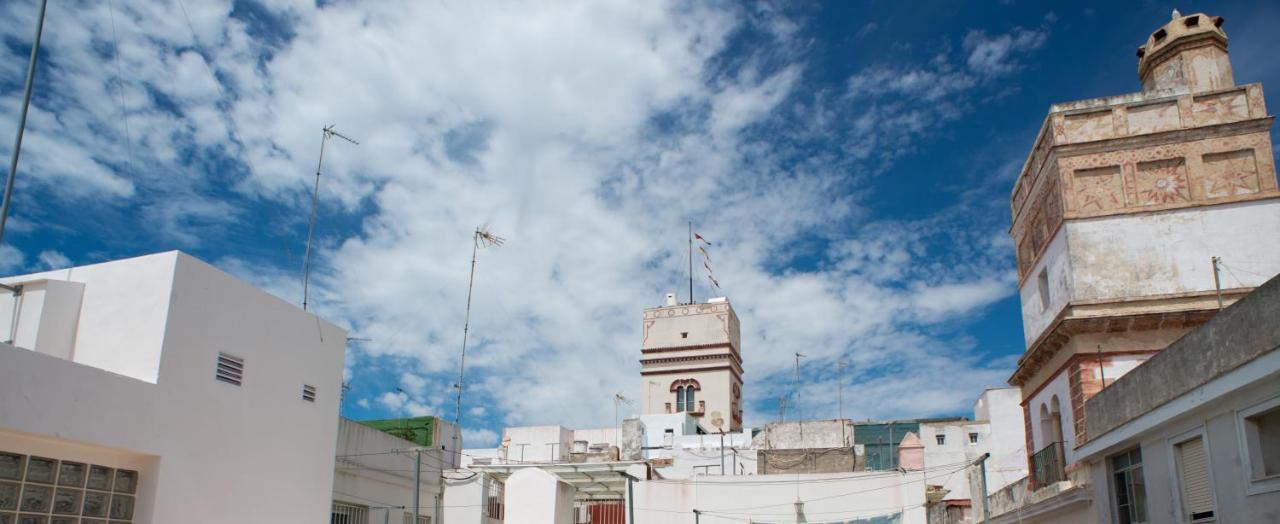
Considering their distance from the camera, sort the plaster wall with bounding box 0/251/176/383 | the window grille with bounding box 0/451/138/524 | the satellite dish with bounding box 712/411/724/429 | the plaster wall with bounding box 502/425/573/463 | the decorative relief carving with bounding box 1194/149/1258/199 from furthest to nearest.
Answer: the satellite dish with bounding box 712/411/724/429
the plaster wall with bounding box 502/425/573/463
the decorative relief carving with bounding box 1194/149/1258/199
the plaster wall with bounding box 0/251/176/383
the window grille with bounding box 0/451/138/524

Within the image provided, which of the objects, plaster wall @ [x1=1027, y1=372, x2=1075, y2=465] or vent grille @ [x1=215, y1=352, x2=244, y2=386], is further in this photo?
plaster wall @ [x1=1027, y1=372, x2=1075, y2=465]

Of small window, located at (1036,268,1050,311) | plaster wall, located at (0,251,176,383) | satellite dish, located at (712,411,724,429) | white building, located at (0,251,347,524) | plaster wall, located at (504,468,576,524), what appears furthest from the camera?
satellite dish, located at (712,411,724,429)

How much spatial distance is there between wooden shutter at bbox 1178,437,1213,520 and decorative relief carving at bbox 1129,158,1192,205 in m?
6.87

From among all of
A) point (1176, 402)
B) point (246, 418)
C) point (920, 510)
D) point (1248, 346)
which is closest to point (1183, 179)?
point (1176, 402)

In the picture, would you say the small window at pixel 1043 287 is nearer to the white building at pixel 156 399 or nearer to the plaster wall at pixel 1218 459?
the plaster wall at pixel 1218 459

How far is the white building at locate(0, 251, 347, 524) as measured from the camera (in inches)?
502

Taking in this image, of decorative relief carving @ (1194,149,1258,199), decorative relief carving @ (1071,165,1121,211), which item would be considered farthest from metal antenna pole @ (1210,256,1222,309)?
decorative relief carving @ (1071,165,1121,211)

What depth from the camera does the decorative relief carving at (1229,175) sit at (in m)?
17.6

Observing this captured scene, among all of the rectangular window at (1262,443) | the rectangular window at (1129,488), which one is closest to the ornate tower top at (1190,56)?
the rectangular window at (1129,488)

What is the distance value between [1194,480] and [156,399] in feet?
48.0

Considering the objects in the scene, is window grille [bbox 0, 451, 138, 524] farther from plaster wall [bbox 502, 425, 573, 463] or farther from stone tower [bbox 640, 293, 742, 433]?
stone tower [bbox 640, 293, 742, 433]

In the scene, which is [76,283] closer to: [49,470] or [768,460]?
[49,470]

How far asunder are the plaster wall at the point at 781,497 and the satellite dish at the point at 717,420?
2048 cm

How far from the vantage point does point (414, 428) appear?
3095 cm
